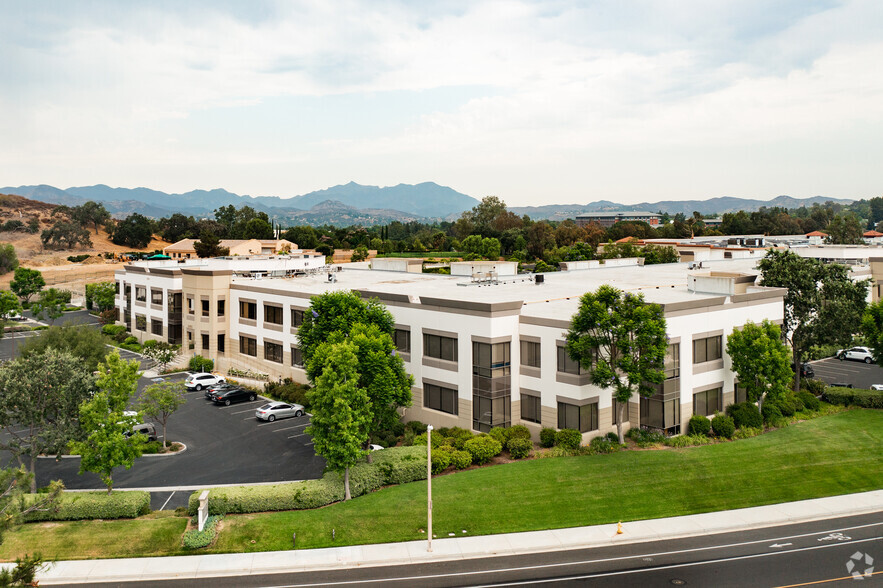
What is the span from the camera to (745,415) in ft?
142

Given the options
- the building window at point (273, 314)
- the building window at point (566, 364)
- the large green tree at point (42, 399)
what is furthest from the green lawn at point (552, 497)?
the building window at point (273, 314)

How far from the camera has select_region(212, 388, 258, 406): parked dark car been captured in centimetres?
5416

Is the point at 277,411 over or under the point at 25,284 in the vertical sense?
under

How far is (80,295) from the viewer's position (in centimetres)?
13338

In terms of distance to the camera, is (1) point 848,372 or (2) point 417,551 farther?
(1) point 848,372

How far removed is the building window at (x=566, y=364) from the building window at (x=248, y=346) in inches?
1363

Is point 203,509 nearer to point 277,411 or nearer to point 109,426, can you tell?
point 109,426

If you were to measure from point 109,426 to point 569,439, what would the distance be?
1002 inches

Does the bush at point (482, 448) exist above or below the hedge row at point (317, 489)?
above

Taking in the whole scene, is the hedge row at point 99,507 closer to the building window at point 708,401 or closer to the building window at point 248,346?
the building window at point 248,346

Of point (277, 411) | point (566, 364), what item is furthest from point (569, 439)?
point (277, 411)

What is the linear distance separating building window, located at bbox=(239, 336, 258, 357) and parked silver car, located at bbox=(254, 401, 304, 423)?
1336cm

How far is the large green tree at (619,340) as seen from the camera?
37281 millimetres

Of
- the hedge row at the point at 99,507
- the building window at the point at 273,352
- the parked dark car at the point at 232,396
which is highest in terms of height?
the building window at the point at 273,352
